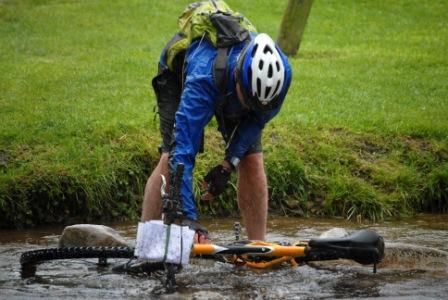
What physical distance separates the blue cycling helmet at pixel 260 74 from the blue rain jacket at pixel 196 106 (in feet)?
0.32

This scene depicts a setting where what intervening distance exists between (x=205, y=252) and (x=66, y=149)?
3.80 meters

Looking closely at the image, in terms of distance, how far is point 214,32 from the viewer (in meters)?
6.62

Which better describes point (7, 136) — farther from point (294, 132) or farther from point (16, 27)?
point (16, 27)

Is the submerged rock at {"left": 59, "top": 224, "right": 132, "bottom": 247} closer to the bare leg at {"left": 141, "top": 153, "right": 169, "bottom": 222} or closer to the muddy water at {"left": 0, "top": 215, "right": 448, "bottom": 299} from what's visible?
the muddy water at {"left": 0, "top": 215, "right": 448, "bottom": 299}

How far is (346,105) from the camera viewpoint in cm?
1223

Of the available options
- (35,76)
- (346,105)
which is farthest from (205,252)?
(35,76)

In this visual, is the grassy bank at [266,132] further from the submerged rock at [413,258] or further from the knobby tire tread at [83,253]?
the submerged rock at [413,258]

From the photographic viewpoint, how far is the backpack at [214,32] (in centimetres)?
643

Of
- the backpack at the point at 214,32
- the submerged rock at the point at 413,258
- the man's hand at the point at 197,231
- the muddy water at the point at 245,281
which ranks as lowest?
the muddy water at the point at 245,281

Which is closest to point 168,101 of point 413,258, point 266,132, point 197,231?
point 197,231

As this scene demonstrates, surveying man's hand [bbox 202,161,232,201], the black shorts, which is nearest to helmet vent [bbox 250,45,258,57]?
man's hand [bbox 202,161,232,201]

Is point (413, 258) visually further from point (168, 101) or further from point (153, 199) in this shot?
point (168, 101)

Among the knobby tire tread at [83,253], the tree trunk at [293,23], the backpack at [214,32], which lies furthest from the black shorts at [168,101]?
the tree trunk at [293,23]

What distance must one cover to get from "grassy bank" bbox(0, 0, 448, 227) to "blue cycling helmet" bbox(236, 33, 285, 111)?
130 inches
